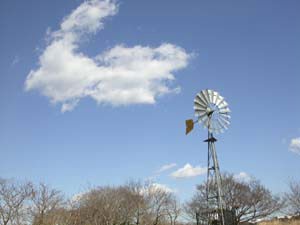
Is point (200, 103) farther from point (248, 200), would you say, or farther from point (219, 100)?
point (248, 200)

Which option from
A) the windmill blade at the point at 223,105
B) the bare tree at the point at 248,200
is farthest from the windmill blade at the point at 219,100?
the bare tree at the point at 248,200

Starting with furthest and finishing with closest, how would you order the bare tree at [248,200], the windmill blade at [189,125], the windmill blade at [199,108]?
1. the bare tree at [248,200]
2. the windmill blade at [199,108]
3. the windmill blade at [189,125]

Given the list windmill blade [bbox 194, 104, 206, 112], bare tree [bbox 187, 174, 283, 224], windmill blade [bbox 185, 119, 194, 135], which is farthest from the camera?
bare tree [bbox 187, 174, 283, 224]

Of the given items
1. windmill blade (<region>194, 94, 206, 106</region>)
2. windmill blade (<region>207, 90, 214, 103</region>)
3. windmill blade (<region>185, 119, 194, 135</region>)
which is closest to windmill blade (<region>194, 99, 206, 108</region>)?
windmill blade (<region>194, 94, 206, 106</region>)

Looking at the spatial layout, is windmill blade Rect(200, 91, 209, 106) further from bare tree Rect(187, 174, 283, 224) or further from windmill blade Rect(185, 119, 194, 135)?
bare tree Rect(187, 174, 283, 224)

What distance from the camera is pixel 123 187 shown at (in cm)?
6269

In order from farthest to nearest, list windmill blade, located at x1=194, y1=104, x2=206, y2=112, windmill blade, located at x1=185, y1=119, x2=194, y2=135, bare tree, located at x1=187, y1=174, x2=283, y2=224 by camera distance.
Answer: bare tree, located at x1=187, y1=174, x2=283, y2=224 → windmill blade, located at x1=194, y1=104, x2=206, y2=112 → windmill blade, located at x1=185, y1=119, x2=194, y2=135

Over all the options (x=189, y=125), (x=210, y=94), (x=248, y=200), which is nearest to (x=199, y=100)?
(x=210, y=94)

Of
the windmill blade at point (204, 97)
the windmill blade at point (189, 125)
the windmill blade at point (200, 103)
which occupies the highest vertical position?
the windmill blade at point (204, 97)

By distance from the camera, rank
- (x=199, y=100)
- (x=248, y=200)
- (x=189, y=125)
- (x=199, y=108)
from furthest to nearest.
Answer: (x=248, y=200) < (x=199, y=100) < (x=199, y=108) < (x=189, y=125)

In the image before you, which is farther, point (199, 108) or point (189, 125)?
point (199, 108)

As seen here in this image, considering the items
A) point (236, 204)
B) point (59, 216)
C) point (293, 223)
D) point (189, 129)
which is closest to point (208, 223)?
point (189, 129)

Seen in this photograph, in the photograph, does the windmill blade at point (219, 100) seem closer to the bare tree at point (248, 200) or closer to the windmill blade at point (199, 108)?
the windmill blade at point (199, 108)

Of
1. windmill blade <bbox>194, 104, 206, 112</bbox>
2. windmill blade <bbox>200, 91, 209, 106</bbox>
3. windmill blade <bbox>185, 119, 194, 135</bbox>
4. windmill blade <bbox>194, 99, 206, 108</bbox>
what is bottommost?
windmill blade <bbox>185, 119, 194, 135</bbox>
